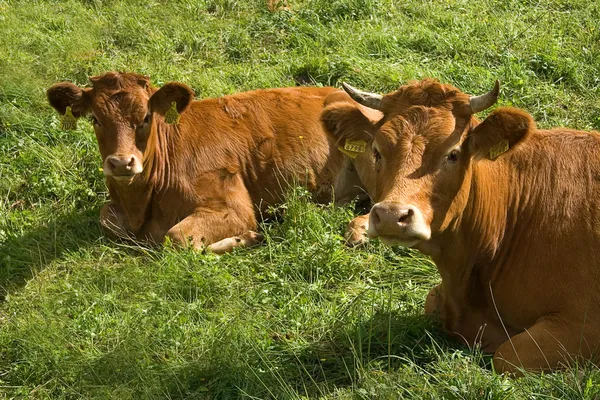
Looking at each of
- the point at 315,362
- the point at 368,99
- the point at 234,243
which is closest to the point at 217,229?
the point at 234,243

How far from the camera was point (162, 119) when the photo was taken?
9.71 meters

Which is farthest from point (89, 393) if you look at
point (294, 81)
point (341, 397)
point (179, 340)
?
point (294, 81)

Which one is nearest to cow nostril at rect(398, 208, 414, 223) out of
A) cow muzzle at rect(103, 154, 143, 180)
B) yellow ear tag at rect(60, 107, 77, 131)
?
cow muzzle at rect(103, 154, 143, 180)

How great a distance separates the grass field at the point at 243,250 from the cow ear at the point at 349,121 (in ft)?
3.81

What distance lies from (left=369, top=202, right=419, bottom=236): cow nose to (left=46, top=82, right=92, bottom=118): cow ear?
476 centimetres

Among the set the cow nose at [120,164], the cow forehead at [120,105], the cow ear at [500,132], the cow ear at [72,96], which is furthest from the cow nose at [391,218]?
the cow ear at [72,96]

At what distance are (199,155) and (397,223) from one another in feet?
15.2

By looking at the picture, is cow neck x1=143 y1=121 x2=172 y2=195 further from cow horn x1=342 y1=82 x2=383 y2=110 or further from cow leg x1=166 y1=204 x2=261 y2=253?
cow horn x1=342 y1=82 x2=383 y2=110

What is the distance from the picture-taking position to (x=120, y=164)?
8.64 metres

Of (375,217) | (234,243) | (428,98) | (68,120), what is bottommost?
(234,243)

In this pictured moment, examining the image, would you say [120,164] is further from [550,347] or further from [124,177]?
[550,347]

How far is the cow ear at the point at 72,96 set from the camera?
924 centimetres

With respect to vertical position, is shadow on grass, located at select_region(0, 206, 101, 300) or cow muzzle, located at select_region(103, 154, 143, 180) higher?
cow muzzle, located at select_region(103, 154, 143, 180)

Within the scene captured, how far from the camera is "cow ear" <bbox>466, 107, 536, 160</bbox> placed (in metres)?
5.74
